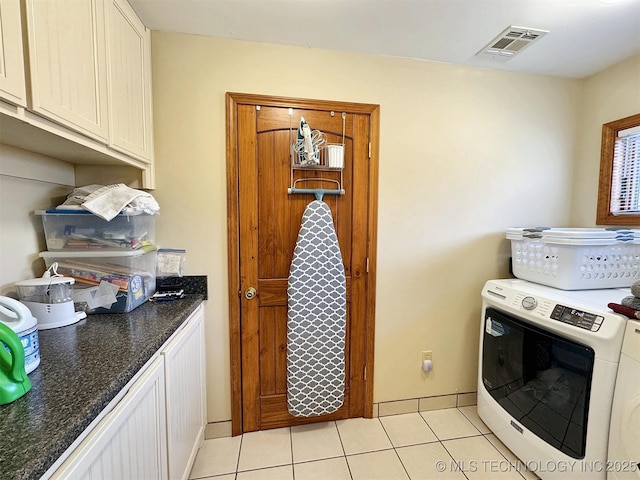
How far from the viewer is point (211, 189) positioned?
1606 mm

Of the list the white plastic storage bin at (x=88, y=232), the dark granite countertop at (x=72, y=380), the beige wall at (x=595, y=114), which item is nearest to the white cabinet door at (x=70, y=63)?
the white plastic storage bin at (x=88, y=232)

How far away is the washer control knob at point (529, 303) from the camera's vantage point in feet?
4.62

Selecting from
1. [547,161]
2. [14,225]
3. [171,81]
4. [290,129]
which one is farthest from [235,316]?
[547,161]

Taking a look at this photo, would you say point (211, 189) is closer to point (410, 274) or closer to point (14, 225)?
point (14, 225)

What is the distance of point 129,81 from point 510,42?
2.02 meters

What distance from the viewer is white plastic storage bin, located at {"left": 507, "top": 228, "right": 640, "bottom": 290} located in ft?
4.72

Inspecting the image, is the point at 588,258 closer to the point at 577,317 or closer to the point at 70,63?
the point at 577,317

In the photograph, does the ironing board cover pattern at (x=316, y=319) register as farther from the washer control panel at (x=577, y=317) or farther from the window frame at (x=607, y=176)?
the window frame at (x=607, y=176)

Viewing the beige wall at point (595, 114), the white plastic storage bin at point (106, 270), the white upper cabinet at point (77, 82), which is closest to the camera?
the white upper cabinet at point (77, 82)

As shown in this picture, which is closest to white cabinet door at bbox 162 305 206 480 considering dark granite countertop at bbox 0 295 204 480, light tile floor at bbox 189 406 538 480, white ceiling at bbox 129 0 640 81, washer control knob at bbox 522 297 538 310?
dark granite countertop at bbox 0 295 204 480

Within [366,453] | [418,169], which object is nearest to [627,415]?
[366,453]

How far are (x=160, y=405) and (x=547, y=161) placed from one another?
2702 millimetres

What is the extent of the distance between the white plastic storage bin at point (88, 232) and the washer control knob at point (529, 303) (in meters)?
1.99

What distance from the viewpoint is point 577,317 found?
1.23 meters
